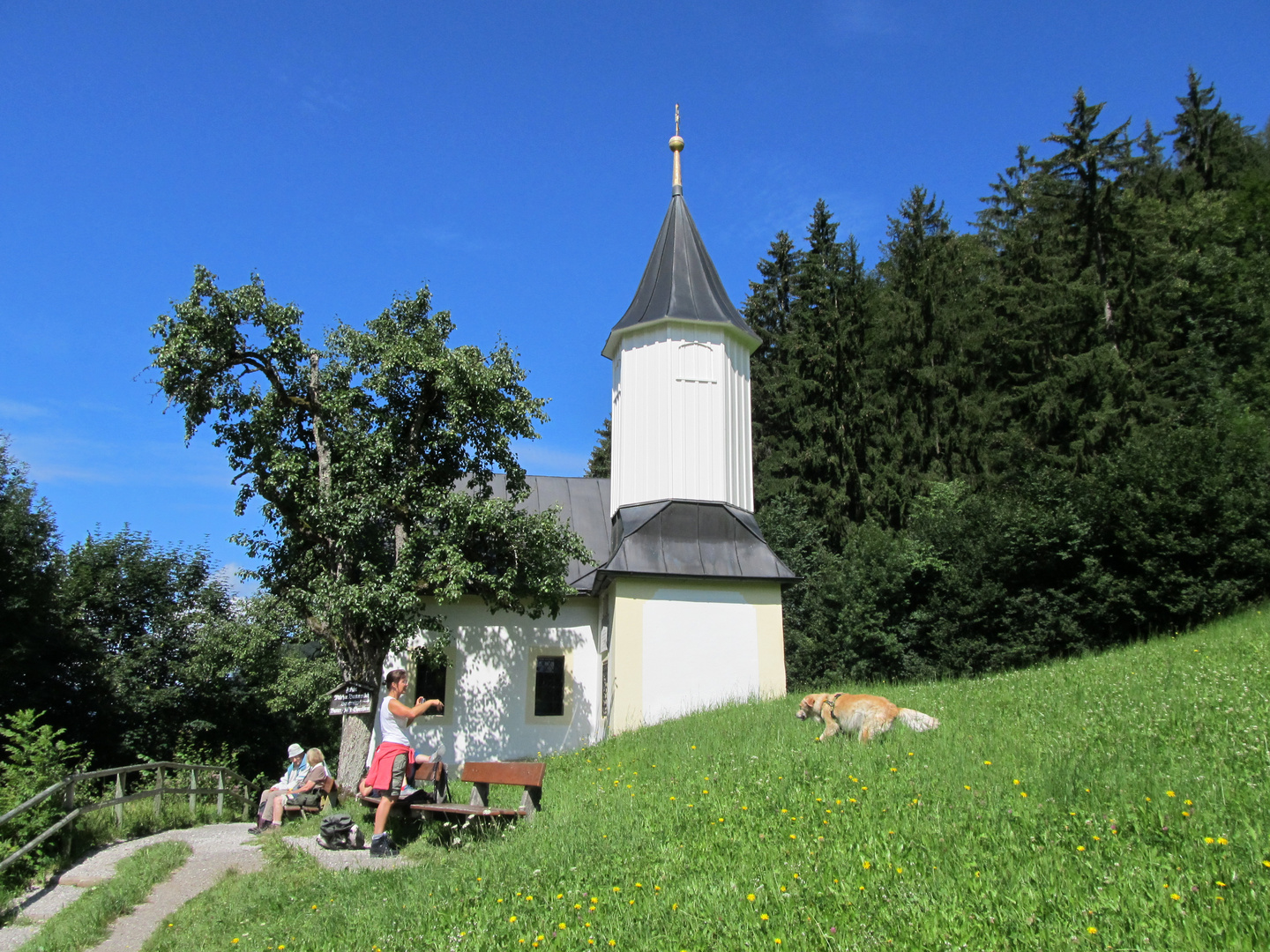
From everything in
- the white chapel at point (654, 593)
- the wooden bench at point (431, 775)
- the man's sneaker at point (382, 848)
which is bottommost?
the man's sneaker at point (382, 848)

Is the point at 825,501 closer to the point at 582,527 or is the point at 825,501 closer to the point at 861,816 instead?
the point at 582,527

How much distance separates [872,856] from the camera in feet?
19.5

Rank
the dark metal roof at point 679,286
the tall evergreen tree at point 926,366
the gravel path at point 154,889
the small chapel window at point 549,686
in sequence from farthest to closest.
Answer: the tall evergreen tree at point 926,366, the dark metal roof at point 679,286, the small chapel window at point 549,686, the gravel path at point 154,889

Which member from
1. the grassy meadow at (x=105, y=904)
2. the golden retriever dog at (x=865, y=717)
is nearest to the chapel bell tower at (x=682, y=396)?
the golden retriever dog at (x=865, y=717)

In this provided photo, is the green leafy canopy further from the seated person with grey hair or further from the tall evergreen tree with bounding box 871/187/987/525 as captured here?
the tall evergreen tree with bounding box 871/187/987/525

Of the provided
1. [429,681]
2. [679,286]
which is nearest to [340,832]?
[429,681]

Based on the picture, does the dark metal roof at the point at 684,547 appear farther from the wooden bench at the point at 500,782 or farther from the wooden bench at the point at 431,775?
the wooden bench at the point at 500,782

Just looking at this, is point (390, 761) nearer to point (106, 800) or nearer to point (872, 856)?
point (106, 800)

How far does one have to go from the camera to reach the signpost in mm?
12867

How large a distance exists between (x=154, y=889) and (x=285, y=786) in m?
3.86

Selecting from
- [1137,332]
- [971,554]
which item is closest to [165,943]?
[971,554]

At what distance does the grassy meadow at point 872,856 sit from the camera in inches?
189

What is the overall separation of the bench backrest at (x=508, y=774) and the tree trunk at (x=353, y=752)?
5.20 metres

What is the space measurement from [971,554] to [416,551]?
1338 cm
